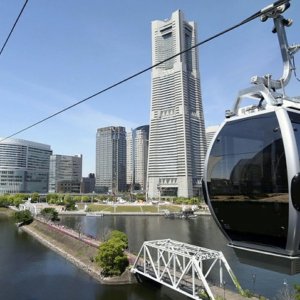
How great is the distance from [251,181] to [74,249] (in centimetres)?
5197

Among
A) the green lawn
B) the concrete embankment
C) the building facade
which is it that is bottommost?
the concrete embankment

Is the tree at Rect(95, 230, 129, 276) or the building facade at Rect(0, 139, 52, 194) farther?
the building facade at Rect(0, 139, 52, 194)

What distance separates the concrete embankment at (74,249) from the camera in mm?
41125

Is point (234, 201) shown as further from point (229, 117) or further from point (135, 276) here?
point (135, 276)

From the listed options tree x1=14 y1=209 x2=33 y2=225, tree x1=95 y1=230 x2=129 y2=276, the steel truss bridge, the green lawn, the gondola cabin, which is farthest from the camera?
the green lawn

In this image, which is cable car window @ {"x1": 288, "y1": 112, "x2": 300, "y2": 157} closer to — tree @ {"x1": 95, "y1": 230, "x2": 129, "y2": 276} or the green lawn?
tree @ {"x1": 95, "y1": 230, "x2": 129, "y2": 276}

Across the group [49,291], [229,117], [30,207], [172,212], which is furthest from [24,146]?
[229,117]

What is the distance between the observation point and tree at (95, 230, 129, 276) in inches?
1635

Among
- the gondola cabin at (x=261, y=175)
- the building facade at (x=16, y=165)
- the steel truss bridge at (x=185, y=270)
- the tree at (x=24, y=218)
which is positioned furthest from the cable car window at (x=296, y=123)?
the building facade at (x=16, y=165)

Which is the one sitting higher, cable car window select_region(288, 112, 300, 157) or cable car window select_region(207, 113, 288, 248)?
cable car window select_region(288, 112, 300, 157)

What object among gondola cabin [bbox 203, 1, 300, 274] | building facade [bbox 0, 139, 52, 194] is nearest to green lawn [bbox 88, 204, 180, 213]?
building facade [bbox 0, 139, 52, 194]

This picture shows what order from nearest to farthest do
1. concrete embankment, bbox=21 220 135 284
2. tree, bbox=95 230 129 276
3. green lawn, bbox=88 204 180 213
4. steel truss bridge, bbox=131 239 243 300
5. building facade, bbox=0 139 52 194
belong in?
steel truss bridge, bbox=131 239 243 300 → concrete embankment, bbox=21 220 135 284 → tree, bbox=95 230 129 276 → green lawn, bbox=88 204 180 213 → building facade, bbox=0 139 52 194

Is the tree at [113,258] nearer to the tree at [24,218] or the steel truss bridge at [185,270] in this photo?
the steel truss bridge at [185,270]

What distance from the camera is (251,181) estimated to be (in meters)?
8.73
